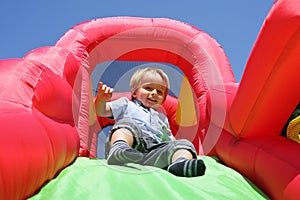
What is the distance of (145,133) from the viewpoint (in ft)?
4.96

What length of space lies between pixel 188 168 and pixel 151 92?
742 millimetres

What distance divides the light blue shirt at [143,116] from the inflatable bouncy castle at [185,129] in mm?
218

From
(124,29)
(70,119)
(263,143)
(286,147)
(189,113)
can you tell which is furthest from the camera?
(124,29)

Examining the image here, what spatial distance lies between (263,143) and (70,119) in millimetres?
731

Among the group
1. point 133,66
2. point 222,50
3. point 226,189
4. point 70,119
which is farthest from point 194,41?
point 226,189

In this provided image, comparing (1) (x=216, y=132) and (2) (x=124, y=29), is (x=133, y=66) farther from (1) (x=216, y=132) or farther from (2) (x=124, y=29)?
(1) (x=216, y=132)

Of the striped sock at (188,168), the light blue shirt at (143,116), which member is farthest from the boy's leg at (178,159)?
the light blue shirt at (143,116)

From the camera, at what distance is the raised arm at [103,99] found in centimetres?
141

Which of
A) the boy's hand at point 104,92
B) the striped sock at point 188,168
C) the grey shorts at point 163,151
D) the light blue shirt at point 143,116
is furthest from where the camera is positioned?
the light blue shirt at point 143,116

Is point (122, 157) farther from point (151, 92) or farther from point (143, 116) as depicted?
point (151, 92)

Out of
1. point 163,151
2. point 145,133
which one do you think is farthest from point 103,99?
point 163,151

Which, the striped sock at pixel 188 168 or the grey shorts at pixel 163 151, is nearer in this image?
the striped sock at pixel 188 168

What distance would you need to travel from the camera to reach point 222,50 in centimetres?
222

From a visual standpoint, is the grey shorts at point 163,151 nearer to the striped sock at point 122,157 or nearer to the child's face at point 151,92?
the striped sock at point 122,157
